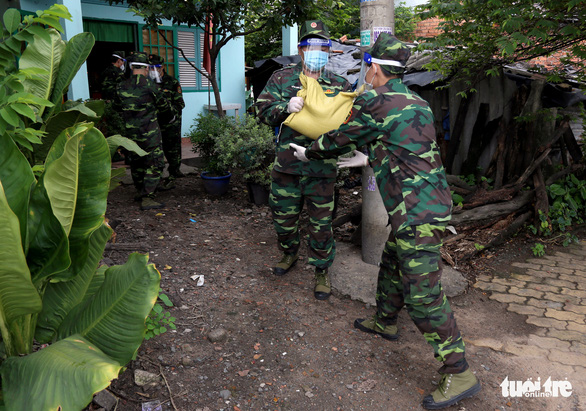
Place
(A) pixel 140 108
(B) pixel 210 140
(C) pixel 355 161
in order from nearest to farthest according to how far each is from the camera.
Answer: (C) pixel 355 161 → (A) pixel 140 108 → (B) pixel 210 140

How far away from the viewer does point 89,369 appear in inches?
64.4

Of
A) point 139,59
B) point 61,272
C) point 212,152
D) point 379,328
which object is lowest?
point 379,328

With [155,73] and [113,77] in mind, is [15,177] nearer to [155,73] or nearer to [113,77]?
[155,73]

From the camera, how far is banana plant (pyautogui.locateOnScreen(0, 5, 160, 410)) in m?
1.71

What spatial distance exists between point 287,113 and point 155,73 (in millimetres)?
3314

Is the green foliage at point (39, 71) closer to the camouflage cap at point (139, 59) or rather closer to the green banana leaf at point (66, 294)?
the green banana leaf at point (66, 294)

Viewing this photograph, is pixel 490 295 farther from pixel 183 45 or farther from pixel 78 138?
pixel 183 45

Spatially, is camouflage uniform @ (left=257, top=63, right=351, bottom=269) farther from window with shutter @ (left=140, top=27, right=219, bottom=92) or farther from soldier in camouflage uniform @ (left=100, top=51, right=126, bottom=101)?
window with shutter @ (left=140, top=27, right=219, bottom=92)

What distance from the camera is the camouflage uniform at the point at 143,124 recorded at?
6.00m

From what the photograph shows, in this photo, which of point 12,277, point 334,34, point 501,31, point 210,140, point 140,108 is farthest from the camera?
point 334,34

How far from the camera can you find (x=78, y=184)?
204 centimetres

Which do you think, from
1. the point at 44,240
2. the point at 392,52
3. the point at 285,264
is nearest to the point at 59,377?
the point at 44,240

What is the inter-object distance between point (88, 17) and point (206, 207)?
5.56 m

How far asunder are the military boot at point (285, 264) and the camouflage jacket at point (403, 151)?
5.53 feet
